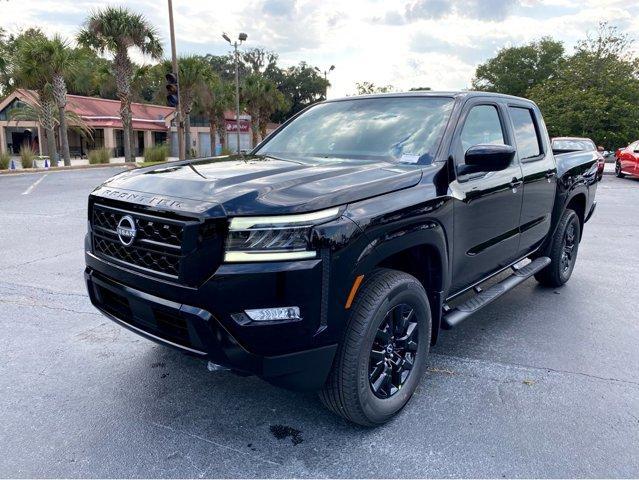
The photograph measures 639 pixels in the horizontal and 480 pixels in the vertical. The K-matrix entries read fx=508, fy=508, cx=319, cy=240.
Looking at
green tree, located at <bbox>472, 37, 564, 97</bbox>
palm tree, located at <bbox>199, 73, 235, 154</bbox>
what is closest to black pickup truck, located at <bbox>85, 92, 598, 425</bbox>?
palm tree, located at <bbox>199, 73, 235, 154</bbox>

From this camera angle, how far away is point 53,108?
94.2ft

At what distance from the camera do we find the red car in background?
18.3 meters

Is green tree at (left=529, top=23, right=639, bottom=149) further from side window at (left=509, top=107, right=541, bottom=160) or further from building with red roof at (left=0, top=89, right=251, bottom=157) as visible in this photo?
side window at (left=509, top=107, right=541, bottom=160)

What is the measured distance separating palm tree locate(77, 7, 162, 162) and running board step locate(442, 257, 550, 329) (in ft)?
92.4

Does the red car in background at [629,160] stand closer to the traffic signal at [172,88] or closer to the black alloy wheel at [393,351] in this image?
the traffic signal at [172,88]

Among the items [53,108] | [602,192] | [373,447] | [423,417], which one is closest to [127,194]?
[373,447]

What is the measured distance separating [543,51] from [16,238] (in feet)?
200

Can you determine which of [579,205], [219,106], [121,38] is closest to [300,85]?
[219,106]

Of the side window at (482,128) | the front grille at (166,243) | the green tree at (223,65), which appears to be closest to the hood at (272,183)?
the front grille at (166,243)

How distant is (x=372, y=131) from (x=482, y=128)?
2.90 ft

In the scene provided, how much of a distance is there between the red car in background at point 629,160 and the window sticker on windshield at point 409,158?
724 inches

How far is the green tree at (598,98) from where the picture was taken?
2811 centimetres

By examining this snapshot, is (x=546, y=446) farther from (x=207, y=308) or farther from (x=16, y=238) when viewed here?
(x=16, y=238)

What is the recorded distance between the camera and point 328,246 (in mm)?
2377
